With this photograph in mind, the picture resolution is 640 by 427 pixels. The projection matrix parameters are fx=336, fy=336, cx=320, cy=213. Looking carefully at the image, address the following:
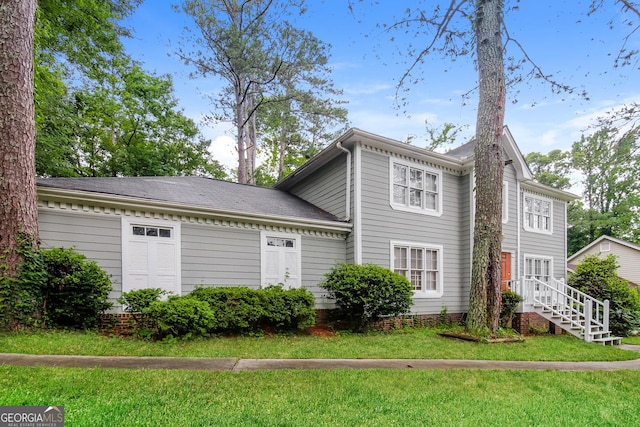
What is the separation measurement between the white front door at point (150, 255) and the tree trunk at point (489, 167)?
730 centimetres

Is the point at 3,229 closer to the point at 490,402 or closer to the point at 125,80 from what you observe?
the point at 490,402

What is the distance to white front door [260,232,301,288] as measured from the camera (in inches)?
361

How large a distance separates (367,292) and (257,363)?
13.9ft

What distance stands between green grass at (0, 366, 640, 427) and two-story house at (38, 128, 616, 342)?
401cm

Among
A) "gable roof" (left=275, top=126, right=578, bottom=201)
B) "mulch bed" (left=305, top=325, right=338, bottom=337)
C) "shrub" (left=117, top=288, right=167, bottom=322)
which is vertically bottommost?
"mulch bed" (left=305, top=325, right=338, bottom=337)

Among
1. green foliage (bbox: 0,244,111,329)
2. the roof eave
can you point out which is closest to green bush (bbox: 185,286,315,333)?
green foliage (bbox: 0,244,111,329)

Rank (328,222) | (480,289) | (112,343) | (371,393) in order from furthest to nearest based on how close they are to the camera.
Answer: (328,222), (480,289), (112,343), (371,393)

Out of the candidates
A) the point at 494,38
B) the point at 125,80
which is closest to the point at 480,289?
the point at 494,38

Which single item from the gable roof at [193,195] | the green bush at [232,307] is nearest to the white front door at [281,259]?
the gable roof at [193,195]

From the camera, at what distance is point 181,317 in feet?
20.1

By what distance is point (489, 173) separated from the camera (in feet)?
27.8

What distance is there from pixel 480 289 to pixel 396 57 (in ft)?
24.2

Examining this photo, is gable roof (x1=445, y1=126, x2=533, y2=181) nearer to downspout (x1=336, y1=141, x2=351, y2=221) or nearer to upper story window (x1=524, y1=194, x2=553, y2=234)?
upper story window (x1=524, y1=194, x2=553, y2=234)

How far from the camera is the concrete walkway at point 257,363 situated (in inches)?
168
